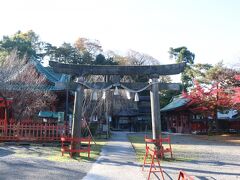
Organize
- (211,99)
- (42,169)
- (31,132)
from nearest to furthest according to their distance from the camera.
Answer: (42,169) < (31,132) < (211,99)

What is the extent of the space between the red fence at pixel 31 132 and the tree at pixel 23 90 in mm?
3720

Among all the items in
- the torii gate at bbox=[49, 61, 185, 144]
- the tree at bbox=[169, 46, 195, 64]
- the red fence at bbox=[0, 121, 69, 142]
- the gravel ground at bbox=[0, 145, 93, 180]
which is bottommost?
the gravel ground at bbox=[0, 145, 93, 180]

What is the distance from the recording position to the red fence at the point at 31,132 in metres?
19.9

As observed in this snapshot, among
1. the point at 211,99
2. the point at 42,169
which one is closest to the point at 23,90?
the point at 42,169

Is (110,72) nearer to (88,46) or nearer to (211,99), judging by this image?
(211,99)

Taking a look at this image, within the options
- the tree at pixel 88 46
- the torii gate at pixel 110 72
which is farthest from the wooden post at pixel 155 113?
the tree at pixel 88 46

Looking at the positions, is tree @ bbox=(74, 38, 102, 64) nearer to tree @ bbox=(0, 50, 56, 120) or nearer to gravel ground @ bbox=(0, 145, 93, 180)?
tree @ bbox=(0, 50, 56, 120)

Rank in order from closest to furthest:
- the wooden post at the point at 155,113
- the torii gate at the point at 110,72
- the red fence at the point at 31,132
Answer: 1. the wooden post at the point at 155,113
2. the torii gate at the point at 110,72
3. the red fence at the point at 31,132

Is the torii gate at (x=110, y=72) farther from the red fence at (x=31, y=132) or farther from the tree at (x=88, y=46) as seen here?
the tree at (x=88, y=46)

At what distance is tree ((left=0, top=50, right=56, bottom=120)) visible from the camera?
24.0m

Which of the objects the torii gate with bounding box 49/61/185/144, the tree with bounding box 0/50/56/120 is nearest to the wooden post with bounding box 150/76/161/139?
the torii gate with bounding box 49/61/185/144

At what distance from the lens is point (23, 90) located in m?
24.1

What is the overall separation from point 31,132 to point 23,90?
201 inches

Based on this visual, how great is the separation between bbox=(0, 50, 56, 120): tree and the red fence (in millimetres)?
3720
